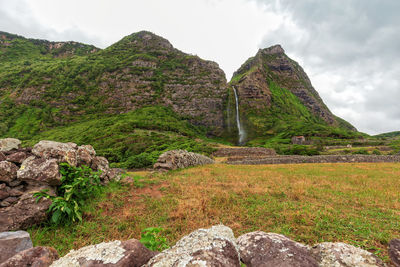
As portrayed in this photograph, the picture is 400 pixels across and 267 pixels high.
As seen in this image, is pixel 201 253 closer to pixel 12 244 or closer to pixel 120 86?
pixel 12 244

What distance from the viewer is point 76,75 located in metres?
88.8

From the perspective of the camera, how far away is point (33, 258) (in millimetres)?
2041

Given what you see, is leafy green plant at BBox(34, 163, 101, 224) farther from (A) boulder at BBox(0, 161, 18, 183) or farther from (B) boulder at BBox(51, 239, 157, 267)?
(B) boulder at BBox(51, 239, 157, 267)

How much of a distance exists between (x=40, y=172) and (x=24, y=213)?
1.25 meters

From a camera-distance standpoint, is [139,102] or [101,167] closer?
[101,167]

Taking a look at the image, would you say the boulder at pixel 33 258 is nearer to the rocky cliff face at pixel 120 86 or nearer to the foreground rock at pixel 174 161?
the foreground rock at pixel 174 161

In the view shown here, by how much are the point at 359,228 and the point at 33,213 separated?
9530 mm

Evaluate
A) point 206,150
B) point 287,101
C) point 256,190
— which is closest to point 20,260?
point 256,190

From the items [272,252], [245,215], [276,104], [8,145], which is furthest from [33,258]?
[276,104]

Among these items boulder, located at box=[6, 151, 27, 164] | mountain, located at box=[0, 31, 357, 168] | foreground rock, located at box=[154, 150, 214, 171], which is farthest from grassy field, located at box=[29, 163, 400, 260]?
mountain, located at box=[0, 31, 357, 168]

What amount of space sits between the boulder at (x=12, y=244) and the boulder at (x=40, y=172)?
2688 millimetres

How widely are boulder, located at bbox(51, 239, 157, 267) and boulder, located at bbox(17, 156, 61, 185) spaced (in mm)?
4369

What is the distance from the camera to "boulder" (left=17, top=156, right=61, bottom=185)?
17.0ft

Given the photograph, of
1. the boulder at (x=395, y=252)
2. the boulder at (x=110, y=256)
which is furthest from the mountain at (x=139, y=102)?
the boulder at (x=395, y=252)
